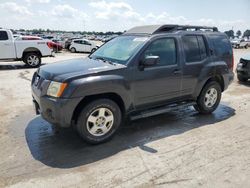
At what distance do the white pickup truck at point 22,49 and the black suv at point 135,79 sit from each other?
9594 millimetres

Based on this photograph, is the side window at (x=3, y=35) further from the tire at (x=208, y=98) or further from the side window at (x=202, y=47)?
the tire at (x=208, y=98)

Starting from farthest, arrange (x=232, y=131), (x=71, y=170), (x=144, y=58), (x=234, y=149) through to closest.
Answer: (x=232, y=131), (x=144, y=58), (x=234, y=149), (x=71, y=170)

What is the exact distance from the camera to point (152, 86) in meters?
5.13

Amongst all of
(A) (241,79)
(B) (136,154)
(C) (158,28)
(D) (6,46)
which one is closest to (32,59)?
(D) (6,46)

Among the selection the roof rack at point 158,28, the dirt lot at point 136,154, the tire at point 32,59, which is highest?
the roof rack at point 158,28

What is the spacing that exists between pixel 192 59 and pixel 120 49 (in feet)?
5.12

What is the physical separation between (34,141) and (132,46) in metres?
2.39

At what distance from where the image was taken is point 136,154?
169 inches

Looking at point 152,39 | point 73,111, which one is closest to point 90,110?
point 73,111

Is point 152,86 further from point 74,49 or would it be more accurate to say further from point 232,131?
point 74,49

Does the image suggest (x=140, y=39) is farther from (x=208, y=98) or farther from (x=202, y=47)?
(x=208, y=98)

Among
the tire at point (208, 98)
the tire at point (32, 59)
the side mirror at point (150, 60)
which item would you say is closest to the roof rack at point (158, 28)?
the side mirror at point (150, 60)

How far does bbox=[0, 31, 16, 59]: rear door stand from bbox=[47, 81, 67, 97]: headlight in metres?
10.8

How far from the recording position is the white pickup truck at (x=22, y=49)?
1380 cm
